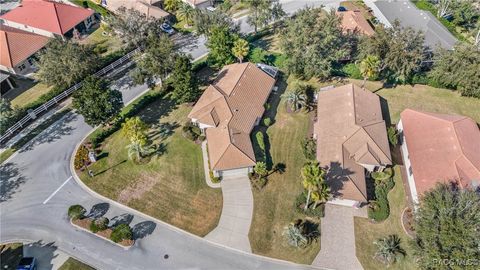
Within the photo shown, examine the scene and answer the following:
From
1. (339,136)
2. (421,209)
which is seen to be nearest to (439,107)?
(339,136)

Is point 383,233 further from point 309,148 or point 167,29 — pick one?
point 167,29

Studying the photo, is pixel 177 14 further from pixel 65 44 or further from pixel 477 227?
pixel 477 227

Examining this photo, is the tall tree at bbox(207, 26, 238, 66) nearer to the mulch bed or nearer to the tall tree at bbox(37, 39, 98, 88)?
the tall tree at bbox(37, 39, 98, 88)

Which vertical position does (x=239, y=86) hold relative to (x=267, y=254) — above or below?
above

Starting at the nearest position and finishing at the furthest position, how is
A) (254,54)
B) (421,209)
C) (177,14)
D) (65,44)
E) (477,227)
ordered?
(477,227), (421,209), (65,44), (254,54), (177,14)

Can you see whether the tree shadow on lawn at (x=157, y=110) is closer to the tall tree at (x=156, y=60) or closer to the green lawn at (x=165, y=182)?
the green lawn at (x=165, y=182)

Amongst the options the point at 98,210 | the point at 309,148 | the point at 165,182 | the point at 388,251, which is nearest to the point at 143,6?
the point at 165,182

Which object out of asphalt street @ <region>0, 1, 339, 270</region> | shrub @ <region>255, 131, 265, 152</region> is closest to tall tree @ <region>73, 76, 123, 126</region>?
asphalt street @ <region>0, 1, 339, 270</region>
